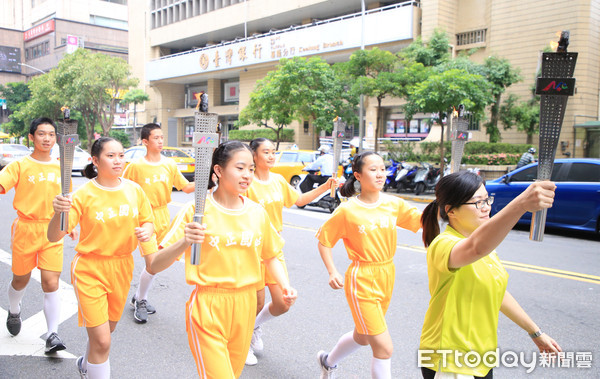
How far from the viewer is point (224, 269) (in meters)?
2.53

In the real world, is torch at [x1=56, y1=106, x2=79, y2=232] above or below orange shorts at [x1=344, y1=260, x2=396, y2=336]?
above

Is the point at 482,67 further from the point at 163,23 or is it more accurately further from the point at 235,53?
the point at 163,23

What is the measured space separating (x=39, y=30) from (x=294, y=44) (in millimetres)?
49605

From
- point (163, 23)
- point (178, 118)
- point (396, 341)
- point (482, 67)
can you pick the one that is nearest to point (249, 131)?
point (178, 118)

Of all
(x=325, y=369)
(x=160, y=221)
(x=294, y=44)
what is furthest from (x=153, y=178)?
(x=294, y=44)

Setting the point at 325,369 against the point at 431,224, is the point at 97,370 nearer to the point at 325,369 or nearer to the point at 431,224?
the point at 325,369

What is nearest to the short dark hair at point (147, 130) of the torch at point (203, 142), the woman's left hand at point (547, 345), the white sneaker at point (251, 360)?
the white sneaker at point (251, 360)

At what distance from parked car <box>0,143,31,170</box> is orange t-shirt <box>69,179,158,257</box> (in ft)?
71.5

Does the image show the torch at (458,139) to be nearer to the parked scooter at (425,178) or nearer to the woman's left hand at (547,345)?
the woman's left hand at (547,345)

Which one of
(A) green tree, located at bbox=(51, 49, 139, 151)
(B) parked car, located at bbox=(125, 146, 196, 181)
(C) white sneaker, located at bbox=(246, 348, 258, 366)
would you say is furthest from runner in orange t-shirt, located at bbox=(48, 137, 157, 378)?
(A) green tree, located at bbox=(51, 49, 139, 151)

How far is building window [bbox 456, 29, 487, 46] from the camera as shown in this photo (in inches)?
947

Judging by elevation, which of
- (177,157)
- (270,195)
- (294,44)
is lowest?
(177,157)

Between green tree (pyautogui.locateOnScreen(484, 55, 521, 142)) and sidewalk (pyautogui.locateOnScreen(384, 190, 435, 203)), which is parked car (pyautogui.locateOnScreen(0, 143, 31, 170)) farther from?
green tree (pyautogui.locateOnScreen(484, 55, 521, 142))

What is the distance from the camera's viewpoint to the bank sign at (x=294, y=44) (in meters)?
26.1
